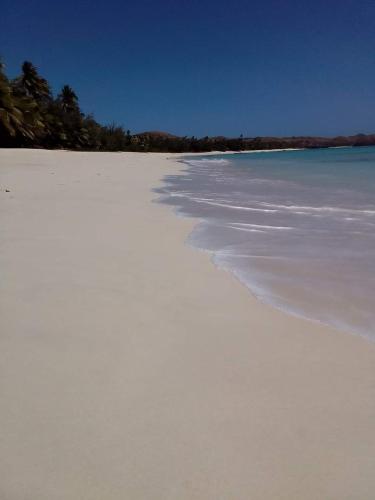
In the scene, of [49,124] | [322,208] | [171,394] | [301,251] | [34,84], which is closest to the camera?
[171,394]

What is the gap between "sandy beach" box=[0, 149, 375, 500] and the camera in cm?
74

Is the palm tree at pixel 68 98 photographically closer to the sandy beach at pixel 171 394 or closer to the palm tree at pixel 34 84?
the palm tree at pixel 34 84

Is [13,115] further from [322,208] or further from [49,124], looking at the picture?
[322,208]

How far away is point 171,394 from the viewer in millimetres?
973

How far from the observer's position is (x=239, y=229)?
10.0 ft

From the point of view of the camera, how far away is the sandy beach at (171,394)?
739 millimetres

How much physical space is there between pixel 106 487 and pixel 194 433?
22cm

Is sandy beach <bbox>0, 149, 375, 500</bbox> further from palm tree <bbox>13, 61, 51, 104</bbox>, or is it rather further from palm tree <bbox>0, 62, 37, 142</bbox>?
palm tree <bbox>13, 61, 51, 104</bbox>

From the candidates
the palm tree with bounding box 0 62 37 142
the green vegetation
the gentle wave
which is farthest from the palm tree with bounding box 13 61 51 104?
the gentle wave

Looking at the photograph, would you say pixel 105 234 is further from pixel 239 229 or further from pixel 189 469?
pixel 189 469

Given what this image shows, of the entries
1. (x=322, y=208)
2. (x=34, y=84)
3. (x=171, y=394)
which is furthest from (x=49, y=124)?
(x=171, y=394)

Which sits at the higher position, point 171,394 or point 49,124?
point 49,124

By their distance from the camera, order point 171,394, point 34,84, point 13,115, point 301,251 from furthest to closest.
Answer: point 34,84
point 13,115
point 301,251
point 171,394

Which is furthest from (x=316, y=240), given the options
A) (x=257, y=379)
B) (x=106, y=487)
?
(x=106, y=487)
